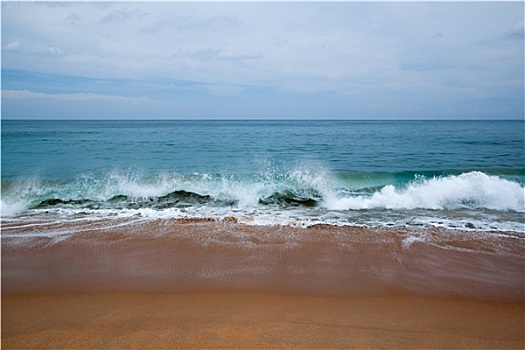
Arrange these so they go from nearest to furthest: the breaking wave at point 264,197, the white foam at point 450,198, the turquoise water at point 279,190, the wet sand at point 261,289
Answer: the wet sand at point 261,289, the turquoise water at point 279,190, the breaking wave at point 264,197, the white foam at point 450,198

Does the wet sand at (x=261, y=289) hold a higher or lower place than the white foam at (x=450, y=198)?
lower

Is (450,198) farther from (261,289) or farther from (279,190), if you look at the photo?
(261,289)

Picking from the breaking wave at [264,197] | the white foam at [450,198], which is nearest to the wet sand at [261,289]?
the breaking wave at [264,197]

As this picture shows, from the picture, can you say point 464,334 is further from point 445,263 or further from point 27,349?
point 27,349

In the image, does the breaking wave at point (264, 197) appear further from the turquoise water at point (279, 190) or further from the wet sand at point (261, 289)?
the wet sand at point (261, 289)

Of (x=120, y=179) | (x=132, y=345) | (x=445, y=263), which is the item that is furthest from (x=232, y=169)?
(x=132, y=345)

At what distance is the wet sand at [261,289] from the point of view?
3168 millimetres

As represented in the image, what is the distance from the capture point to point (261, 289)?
13.6ft

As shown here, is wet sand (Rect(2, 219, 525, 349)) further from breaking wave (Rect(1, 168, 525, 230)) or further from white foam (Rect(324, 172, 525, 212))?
white foam (Rect(324, 172, 525, 212))

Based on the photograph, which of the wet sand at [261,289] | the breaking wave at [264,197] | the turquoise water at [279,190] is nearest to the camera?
the wet sand at [261,289]

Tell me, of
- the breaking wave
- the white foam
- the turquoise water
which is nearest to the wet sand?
the turquoise water

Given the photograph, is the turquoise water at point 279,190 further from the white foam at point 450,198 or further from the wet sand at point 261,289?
the wet sand at point 261,289

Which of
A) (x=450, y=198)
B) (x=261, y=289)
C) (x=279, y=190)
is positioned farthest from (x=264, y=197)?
(x=261, y=289)

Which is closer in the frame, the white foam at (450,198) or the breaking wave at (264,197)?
the breaking wave at (264,197)
